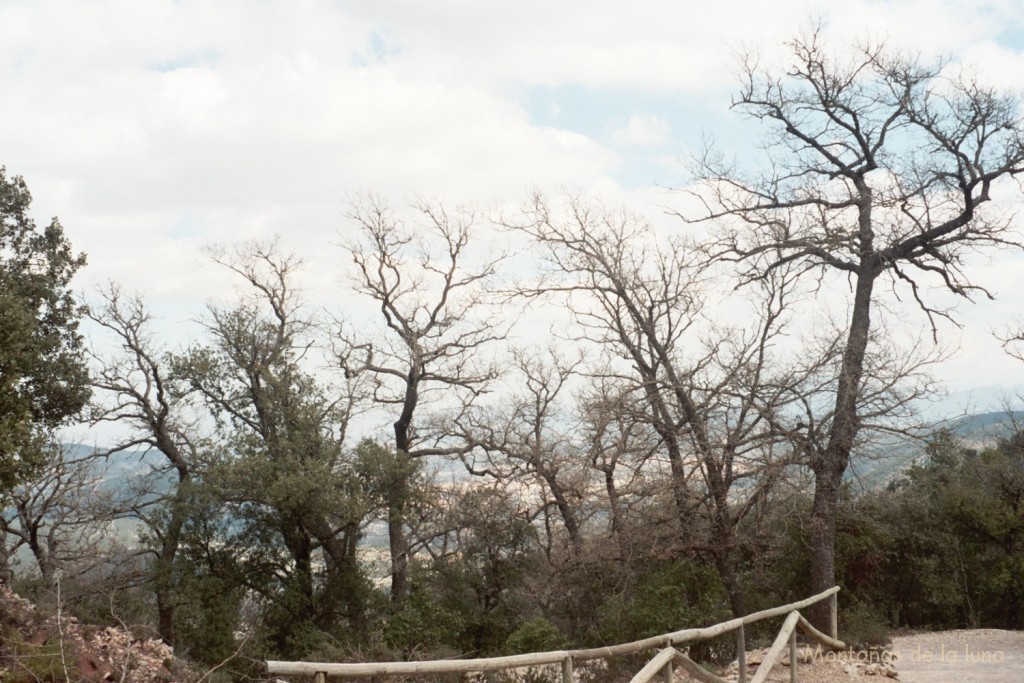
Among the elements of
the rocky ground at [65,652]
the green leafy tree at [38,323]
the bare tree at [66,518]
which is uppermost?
the green leafy tree at [38,323]

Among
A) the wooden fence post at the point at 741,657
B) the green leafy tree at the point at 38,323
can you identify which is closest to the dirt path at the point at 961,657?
the wooden fence post at the point at 741,657

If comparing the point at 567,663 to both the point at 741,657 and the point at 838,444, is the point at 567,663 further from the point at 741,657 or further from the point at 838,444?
the point at 838,444

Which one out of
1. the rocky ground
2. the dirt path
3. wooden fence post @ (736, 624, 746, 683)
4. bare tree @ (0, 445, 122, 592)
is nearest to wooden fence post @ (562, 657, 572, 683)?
wooden fence post @ (736, 624, 746, 683)

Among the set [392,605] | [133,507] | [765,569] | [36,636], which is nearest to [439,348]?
[392,605]

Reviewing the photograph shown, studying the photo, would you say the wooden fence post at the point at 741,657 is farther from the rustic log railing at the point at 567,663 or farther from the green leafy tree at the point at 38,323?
the green leafy tree at the point at 38,323

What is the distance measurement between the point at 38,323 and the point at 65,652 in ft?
31.3

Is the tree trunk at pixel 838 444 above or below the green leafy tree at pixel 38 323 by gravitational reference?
below

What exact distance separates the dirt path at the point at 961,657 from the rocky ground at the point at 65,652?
30.8ft

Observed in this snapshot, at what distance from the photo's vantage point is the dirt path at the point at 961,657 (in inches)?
421

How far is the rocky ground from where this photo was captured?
31.2 ft

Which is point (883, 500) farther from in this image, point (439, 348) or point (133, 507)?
point (133, 507)

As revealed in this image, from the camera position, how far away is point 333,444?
2369cm

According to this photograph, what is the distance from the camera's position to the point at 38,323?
17.4m

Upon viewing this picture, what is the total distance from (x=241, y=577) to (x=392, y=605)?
409 centimetres
